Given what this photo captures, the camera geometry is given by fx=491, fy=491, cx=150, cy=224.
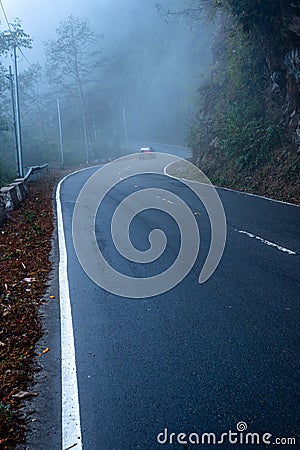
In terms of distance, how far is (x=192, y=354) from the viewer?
4.62m

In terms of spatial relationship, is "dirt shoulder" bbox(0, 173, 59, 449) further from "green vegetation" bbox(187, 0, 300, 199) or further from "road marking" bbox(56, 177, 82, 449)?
"green vegetation" bbox(187, 0, 300, 199)

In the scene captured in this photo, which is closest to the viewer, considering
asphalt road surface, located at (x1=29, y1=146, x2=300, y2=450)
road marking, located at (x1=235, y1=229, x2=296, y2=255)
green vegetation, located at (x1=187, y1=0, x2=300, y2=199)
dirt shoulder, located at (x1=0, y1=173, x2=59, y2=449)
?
asphalt road surface, located at (x1=29, y1=146, x2=300, y2=450)

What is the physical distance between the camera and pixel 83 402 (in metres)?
3.96

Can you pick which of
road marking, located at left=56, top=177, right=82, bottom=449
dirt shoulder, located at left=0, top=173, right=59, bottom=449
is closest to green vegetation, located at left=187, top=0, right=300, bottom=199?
dirt shoulder, located at left=0, top=173, right=59, bottom=449

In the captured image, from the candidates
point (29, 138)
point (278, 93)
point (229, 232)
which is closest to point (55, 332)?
point (229, 232)

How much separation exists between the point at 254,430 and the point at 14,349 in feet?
8.80

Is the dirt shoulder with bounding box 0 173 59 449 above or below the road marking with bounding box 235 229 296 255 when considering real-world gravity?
below

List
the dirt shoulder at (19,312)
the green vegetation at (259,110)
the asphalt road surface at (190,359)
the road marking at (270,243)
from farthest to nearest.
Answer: the green vegetation at (259,110)
the road marking at (270,243)
the dirt shoulder at (19,312)
the asphalt road surface at (190,359)

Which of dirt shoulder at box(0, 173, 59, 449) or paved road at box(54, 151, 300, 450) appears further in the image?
dirt shoulder at box(0, 173, 59, 449)

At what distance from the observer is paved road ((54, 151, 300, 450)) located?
3570 mm

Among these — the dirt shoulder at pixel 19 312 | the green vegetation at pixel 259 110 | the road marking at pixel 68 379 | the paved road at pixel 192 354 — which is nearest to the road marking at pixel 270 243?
the paved road at pixel 192 354

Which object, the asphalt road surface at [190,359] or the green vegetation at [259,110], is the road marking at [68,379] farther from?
the green vegetation at [259,110]

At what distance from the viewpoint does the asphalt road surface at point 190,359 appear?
3502 mm

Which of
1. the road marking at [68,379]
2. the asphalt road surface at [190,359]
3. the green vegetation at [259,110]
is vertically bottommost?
the road marking at [68,379]
